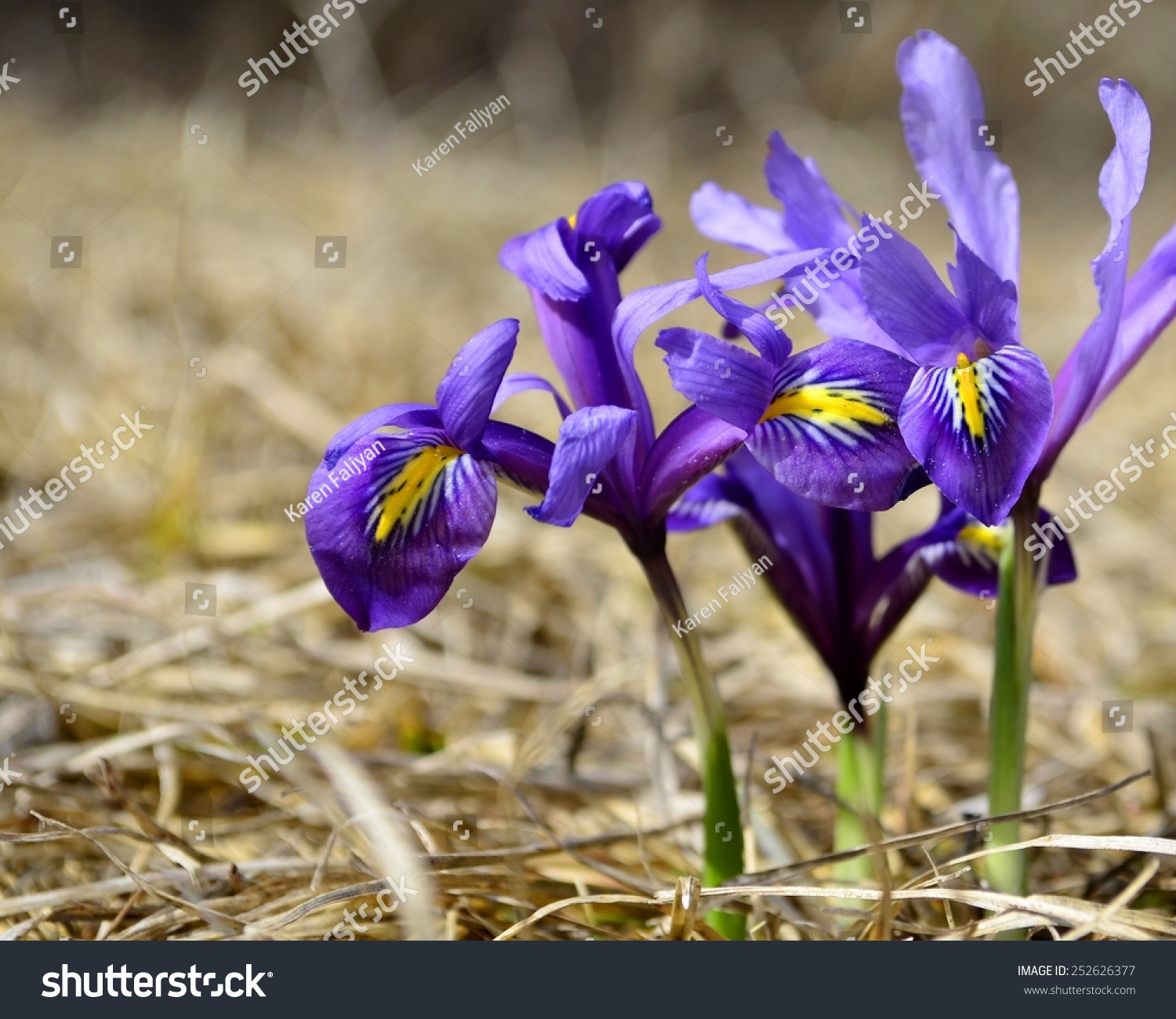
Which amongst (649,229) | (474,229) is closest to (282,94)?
(474,229)

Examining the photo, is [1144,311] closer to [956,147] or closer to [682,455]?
[956,147]

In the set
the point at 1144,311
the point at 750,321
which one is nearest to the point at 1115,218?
the point at 1144,311

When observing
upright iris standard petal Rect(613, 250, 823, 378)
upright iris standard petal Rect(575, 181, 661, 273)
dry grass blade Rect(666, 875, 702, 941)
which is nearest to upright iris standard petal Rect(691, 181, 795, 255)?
upright iris standard petal Rect(575, 181, 661, 273)

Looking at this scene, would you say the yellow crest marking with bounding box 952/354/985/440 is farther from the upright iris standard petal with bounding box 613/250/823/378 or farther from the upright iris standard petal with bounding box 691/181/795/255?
the upright iris standard petal with bounding box 691/181/795/255

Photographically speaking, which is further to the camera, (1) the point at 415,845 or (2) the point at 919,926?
(1) the point at 415,845
